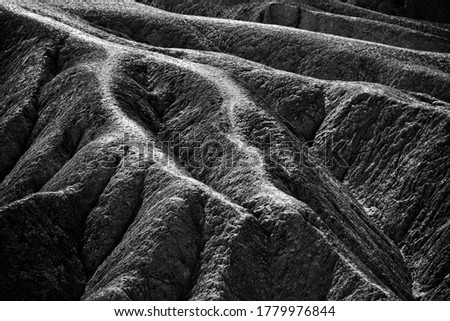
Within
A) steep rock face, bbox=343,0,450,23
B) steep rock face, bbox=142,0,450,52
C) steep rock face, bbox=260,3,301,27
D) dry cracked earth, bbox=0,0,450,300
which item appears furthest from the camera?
steep rock face, bbox=343,0,450,23

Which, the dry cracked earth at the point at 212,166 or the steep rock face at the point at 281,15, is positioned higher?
the dry cracked earth at the point at 212,166

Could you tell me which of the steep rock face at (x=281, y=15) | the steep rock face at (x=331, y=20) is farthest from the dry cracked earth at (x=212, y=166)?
the steep rock face at (x=281, y=15)

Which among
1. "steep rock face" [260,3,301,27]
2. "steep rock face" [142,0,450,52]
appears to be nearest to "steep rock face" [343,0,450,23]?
"steep rock face" [142,0,450,52]

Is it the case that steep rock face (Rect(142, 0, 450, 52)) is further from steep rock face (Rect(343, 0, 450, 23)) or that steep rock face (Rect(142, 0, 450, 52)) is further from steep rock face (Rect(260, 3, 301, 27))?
steep rock face (Rect(343, 0, 450, 23))

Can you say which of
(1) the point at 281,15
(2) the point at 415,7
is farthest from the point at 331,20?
(2) the point at 415,7

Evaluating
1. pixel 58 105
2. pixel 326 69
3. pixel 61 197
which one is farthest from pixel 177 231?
pixel 326 69

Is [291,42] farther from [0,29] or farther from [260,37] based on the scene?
[0,29]

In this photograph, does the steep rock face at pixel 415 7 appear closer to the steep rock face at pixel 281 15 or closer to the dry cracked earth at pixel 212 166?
the steep rock face at pixel 281 15

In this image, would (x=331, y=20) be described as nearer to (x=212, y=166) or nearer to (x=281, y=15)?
(x=281, y=15)
